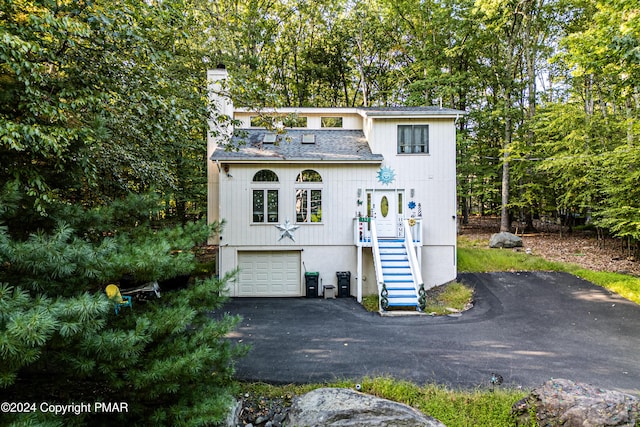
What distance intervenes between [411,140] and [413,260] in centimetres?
428

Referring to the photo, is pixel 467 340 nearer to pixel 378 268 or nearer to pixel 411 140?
pixel 378 268

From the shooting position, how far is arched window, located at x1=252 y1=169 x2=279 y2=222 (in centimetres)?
1066

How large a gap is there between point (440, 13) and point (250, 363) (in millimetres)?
19612

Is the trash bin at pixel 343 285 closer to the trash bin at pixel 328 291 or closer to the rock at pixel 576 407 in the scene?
the trash bin at pixel 328 291

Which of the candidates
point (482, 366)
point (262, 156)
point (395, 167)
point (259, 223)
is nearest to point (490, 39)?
point (395, 167)

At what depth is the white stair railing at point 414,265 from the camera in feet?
28.5

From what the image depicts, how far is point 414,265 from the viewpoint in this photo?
9500 millimetres

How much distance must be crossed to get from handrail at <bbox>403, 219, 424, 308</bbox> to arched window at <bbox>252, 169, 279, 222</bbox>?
14.8 ft

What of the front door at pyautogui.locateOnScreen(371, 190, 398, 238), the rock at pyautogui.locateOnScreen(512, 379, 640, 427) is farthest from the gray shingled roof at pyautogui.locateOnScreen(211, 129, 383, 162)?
the rock at pyautogui.locateOnScreen(512, 379, 640, 427)

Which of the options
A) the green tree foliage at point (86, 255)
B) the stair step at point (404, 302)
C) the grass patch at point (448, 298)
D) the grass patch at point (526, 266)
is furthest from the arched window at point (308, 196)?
the green tree foliage at point (86, 255)

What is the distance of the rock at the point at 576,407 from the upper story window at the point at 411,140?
8172mm

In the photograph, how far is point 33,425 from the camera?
2.22m

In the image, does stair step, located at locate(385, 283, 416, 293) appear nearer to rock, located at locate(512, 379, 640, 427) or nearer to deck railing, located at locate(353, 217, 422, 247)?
deck railing, located at locate(353, 217, 422, 247)

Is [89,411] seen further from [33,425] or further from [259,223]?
[259,223]
